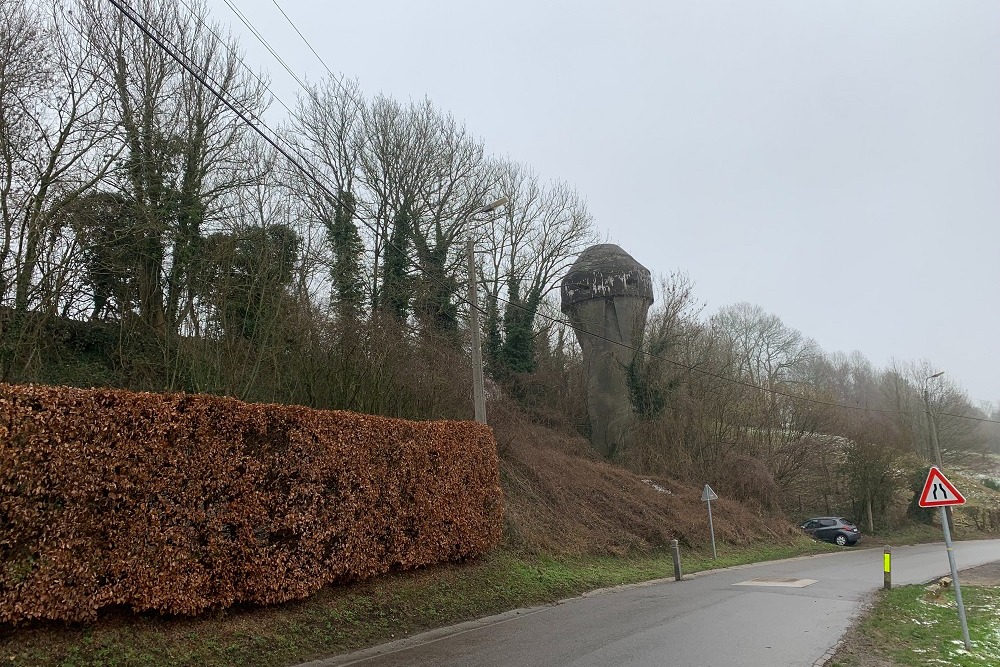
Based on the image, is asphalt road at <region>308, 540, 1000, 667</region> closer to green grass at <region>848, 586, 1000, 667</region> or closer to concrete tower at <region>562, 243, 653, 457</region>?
green grass at <region>848, 586, 1000, 667</region>

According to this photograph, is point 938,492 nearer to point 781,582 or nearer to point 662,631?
point 662,631

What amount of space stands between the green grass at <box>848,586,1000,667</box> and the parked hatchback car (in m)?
18.1

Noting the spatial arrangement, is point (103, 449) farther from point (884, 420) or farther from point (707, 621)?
point (884, 420)

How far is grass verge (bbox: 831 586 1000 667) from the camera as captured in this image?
28.5 feet

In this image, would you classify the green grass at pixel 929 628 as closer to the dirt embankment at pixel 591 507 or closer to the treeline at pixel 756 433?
the dirt embankment at pixel 591 507

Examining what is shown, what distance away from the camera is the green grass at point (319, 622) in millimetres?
7176

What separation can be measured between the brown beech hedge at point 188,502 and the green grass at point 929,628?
25.7 feet

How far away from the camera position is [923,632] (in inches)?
417

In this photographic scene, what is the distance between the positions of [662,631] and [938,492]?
5.28 m

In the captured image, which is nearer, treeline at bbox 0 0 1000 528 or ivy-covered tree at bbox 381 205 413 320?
treeline at bbox 0 0 1000 528

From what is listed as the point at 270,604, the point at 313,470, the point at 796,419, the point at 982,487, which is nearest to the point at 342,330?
the point at 313,470

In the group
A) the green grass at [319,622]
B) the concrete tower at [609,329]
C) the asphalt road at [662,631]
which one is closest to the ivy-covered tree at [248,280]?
the green grass at [319,622]

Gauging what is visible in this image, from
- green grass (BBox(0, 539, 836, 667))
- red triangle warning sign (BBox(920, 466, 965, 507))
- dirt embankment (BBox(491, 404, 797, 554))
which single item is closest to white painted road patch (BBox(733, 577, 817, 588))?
green grass (BBox(0, 539, 836, 667))

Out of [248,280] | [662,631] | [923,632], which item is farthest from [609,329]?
[662,631]
